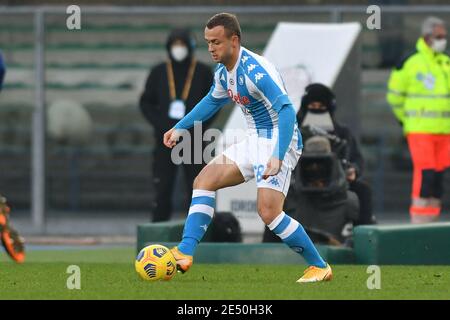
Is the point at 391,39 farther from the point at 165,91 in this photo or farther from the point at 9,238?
the point at 9,238

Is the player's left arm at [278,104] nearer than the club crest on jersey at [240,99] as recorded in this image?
Yes

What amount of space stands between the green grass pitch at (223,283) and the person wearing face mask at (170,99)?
352 cm

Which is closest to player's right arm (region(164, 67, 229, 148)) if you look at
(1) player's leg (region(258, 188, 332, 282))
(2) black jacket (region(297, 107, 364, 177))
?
(1) player's leg (region(258, 188, 332, 282))

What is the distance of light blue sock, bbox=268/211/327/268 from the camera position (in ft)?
32.5

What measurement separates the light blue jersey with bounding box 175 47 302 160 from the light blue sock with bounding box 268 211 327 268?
540mm

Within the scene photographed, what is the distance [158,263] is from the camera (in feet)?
32.4

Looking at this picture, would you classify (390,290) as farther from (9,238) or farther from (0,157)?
(0,157)

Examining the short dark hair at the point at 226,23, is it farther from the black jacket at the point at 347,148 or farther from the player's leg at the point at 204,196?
the black jacket at the point at 347,148

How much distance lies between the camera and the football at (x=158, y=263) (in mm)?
9883

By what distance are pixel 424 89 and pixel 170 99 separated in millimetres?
2781

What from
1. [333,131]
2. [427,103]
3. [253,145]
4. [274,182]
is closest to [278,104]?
[253,145]

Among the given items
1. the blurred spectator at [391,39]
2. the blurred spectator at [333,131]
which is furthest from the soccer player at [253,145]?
the blurred spectator at [391,39]

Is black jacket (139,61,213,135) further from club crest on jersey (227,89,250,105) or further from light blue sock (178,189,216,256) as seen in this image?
club crest on jersey (227,89,250,105)
